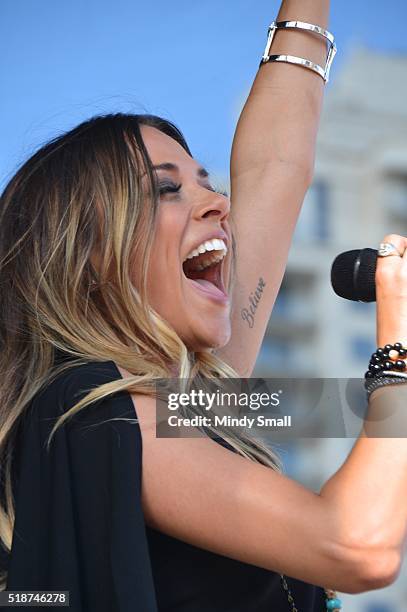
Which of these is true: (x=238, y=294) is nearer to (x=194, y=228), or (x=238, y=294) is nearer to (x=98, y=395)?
(x=194, y=228)

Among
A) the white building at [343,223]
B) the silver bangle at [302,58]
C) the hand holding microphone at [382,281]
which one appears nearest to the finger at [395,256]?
the hand holding microphone at [382,281]

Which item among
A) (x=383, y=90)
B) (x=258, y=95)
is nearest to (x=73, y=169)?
(x=258, y=95)

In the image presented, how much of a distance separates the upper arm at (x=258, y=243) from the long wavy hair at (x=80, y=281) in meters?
0.24

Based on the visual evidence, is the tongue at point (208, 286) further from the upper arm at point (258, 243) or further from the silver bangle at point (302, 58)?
the silver bangle at point (302, 58)

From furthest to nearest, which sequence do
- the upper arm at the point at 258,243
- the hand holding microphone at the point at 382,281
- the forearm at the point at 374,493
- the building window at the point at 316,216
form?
the building window at the point at 316,216 < the upper arm at the point at 258,243 < the hand holding microphone at the point at 382,281 < the forearm at the point at 374,493

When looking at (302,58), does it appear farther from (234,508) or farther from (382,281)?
(234,508)

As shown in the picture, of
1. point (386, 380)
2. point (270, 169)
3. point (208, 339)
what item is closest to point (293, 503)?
point (386, 380)

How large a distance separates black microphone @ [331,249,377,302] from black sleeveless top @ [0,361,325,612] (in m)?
0.35

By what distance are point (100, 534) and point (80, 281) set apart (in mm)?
425

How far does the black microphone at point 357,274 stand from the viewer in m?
1.49

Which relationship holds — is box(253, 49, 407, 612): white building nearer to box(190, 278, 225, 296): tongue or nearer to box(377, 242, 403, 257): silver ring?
box(190, 278, 225, 296): tongue

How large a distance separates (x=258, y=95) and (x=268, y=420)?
768 mm

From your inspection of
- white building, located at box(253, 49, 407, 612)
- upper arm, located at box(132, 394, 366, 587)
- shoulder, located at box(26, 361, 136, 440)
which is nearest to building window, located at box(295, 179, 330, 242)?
white building, located at box(253, 49, 407, 612)

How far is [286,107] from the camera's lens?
2121 millimetres
